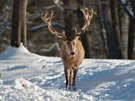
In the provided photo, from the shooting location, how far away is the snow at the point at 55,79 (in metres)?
10.7

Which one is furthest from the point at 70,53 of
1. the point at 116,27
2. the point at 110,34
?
the point at 116,27

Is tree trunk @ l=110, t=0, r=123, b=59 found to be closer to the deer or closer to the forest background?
the forest background

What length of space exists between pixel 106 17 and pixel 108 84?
38.0 feet

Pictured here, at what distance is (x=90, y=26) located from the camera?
112 feet

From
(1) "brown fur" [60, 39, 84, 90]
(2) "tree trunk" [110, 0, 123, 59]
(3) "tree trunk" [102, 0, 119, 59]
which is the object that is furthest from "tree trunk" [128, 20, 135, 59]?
(1) "brown fur" [60, 39, 84, 90]

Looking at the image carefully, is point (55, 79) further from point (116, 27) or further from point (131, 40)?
point (131, 40)

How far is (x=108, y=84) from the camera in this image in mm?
12953

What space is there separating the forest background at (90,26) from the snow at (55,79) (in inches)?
91.2

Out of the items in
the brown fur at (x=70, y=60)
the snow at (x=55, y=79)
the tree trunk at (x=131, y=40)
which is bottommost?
the tree trunk at (x=131, y=40)

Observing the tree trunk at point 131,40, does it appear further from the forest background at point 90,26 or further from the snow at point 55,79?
the snow at point 55,79

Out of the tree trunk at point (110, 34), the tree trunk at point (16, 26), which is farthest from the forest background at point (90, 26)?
the tree trunk at point (16, 26)

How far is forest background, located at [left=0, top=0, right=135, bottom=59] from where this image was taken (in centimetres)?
2445

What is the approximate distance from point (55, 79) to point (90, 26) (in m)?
20.2

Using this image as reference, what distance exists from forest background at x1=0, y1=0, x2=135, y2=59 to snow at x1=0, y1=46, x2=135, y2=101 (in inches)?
91.2
